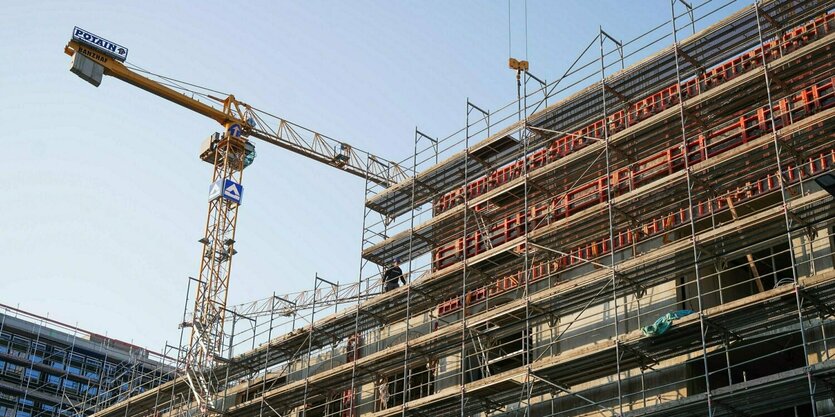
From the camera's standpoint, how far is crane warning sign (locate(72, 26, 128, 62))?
6606 cm

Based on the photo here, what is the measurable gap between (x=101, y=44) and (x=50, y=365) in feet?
108

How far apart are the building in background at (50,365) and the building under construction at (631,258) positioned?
152 feet

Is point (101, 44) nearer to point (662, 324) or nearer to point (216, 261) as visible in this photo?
point (216, 261)

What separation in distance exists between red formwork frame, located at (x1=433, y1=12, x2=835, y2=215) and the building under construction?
81 mm

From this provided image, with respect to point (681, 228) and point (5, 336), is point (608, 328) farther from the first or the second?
point (5, 336)

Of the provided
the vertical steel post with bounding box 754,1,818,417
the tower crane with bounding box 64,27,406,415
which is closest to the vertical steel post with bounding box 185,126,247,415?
the tower crane with bounding box 64,27,406,415

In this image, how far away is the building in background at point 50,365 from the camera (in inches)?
3376

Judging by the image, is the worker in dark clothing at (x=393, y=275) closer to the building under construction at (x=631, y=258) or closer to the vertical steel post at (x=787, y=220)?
the building under construction at (x=631, y=258)

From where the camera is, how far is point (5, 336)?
8725cm

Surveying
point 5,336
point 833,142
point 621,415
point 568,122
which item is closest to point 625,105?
point 568,122

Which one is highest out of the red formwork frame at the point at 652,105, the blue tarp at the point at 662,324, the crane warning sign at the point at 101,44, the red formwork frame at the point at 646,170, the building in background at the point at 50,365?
the crane warning sign at the point at 101,44

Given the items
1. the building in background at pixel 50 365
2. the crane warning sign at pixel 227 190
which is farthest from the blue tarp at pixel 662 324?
the building in background at pixel 50 365

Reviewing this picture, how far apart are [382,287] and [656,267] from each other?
16552 millimetres

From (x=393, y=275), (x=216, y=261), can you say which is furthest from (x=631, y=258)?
(x=216, y=261)
